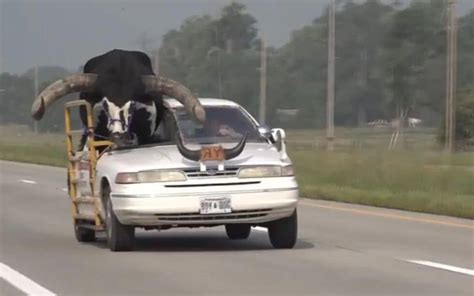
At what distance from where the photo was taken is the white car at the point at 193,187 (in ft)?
47.1

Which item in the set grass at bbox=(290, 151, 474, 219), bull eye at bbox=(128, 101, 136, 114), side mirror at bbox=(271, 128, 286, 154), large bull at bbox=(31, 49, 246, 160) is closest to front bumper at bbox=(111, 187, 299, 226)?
side mirror at bbox=(271, 128, 286, 154)

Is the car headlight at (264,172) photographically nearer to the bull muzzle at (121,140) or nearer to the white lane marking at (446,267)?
the bull muzzle at (121,140)

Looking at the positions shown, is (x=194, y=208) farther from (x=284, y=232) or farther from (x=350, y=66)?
(x=350, y=66)

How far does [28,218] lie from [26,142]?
6026 centimetres

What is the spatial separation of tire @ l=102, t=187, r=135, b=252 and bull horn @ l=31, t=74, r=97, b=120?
1291 mm

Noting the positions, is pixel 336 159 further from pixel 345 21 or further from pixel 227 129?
pixel 345 21

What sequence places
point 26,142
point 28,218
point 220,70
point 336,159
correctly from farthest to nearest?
point 26,142 < point 220,70 < point 336,159 < point 28,218

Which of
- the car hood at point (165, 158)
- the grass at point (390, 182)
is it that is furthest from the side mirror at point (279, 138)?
the grass at point (390, 182)

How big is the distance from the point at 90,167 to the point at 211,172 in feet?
6.72

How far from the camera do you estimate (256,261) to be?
14148 mm

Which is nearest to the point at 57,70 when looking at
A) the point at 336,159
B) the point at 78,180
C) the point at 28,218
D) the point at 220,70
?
the point at 220,70

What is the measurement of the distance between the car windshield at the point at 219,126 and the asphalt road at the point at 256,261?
134cm

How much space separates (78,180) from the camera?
16625 millimetres

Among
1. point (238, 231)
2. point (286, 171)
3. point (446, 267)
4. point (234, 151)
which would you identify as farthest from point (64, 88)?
point (446, 267)
